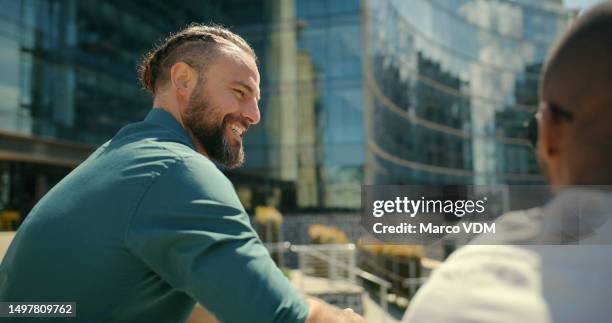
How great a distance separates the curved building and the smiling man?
19042 mm

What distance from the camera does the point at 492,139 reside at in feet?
104

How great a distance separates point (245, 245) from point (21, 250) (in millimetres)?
642

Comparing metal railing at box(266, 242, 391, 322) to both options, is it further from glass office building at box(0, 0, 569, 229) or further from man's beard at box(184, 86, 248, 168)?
man's beard at box(184, 86, 248, 168)

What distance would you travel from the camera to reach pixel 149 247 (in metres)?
1.15

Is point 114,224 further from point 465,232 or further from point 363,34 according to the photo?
point 363,34

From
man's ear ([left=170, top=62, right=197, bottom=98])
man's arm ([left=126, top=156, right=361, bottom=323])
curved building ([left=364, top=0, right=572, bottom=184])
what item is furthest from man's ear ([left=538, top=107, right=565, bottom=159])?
curved building ([left=364, top=0, right=572, bottom=184])

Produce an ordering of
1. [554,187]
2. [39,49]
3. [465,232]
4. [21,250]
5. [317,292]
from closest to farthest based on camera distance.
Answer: [554,187] < [21,250] < [465,232] < [317,292] < [39,49]

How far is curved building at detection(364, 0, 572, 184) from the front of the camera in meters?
23.1

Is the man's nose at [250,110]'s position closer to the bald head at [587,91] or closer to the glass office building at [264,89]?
the bald head at [587,91]

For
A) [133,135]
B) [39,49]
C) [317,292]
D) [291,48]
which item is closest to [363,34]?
[291,48]

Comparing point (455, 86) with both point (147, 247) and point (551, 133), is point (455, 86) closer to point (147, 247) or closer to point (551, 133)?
point (147, 247)

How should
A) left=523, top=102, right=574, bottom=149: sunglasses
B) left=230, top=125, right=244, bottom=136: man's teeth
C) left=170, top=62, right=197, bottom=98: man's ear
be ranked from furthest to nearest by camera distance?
left=230, top=125, right=244, bottom=136: man's teeth
left=170, top=62, right=197, bottom=98: man's ear
left=523, top=102, right=574, bottom=149: sunglasses

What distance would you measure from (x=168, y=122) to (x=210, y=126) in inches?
6.1

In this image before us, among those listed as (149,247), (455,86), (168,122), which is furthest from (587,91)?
(455,86)
